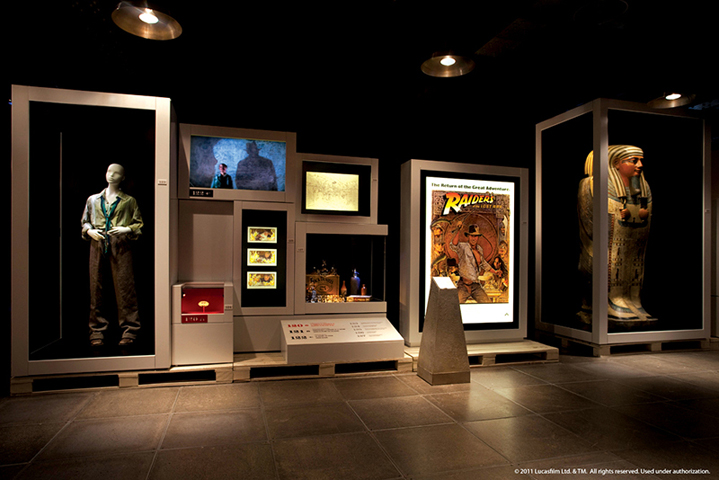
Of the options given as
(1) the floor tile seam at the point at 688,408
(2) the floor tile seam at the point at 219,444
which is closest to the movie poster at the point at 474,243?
(1) the floor tile seam at the point at 688,408

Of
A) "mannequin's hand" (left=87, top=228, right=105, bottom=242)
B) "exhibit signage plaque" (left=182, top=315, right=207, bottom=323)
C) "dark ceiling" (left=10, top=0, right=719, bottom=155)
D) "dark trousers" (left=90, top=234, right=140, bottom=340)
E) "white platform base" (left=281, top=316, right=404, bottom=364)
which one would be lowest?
"white platform base" (left=281, top=316, right=404, bottom=364)

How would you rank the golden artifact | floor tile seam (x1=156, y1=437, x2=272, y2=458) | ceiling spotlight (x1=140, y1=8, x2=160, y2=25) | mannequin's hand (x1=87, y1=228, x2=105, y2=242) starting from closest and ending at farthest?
floor tile seam (x1=156, y1=437, x2=272, y2=458)
ceiling spotlight (x1=140, y1=8, x2=160, y2=25)
mannequin's hand (x1=87, y1=228, x2=105, y2=242)
the golden artifact

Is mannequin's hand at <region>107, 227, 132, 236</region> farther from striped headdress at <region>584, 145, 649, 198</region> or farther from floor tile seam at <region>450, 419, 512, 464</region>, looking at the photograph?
striped headdress at <region>584, 145, 649, 198</region>

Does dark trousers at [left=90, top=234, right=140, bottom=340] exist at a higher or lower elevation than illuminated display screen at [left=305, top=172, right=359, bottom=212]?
lower

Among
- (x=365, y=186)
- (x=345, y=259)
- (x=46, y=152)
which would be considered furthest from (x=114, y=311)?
(x=365, y=186)

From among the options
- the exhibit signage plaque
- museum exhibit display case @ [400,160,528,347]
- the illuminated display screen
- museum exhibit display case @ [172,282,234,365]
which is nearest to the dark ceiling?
the illuminated display screen

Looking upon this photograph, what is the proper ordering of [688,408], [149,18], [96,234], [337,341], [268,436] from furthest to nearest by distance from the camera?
1. [337,341]
2. [96,234]
3. [688,408]
4. [149,18]
5. [268,436]

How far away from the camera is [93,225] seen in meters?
4.04

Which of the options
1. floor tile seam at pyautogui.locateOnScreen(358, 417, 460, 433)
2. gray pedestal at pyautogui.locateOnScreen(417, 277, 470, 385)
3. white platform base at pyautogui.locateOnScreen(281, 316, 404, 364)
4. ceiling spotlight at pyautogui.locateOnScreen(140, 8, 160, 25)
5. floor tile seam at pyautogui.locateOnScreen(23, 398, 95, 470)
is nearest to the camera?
floor tile seam at pyautogui.locateOnScreen(23, 398, 95, 470)

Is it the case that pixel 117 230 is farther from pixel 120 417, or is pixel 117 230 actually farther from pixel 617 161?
pixel 617 161

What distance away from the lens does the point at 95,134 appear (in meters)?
4.15

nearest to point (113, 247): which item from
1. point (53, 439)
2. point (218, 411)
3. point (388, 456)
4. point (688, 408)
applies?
point (53, 439)

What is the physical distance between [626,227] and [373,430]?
4.72 meters

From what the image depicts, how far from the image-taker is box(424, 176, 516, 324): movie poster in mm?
5395
